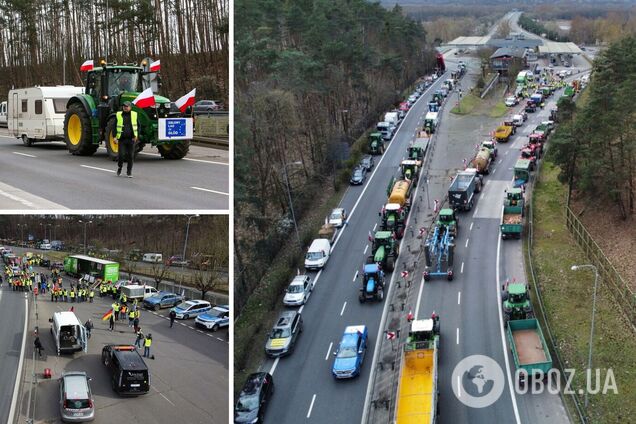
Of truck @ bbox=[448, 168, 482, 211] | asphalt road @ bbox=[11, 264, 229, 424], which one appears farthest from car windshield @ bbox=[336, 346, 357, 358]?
truck @ bbox=[448, 168, 482, 211]

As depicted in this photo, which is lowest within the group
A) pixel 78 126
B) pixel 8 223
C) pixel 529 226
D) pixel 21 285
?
pixel 21 285

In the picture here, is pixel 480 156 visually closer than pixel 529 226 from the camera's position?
No

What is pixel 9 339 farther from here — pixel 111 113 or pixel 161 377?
pixel 111 113

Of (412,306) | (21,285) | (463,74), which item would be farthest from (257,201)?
(463,74)

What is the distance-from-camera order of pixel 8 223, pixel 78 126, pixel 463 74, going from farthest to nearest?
pixel 463 74 < pixel 78 126 < pixel 8 223

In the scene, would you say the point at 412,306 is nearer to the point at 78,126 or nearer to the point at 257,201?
the point at 257,201

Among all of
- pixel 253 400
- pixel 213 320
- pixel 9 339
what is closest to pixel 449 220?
pixel 213 320

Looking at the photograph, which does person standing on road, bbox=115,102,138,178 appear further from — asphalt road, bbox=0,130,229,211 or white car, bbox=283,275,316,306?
white car, bbox=283,275,316,306
